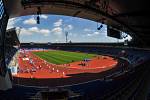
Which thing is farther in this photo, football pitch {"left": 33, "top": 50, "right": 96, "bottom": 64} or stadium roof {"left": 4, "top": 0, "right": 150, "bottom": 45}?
football pitch {"left": 33, "top": 50, "right": 96, "bottom": 64}

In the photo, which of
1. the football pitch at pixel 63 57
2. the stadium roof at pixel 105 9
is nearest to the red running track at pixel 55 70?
the football pitch at pixel 63 57

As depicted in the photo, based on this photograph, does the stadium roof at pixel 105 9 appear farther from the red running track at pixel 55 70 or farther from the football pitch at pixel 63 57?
the football pitch at pixel 63 57

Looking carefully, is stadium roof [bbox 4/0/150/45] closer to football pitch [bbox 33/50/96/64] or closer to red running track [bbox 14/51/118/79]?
red running track [bbox 14/51/118/79]

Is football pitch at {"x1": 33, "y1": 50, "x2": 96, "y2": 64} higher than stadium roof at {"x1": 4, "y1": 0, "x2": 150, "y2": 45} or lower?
lower

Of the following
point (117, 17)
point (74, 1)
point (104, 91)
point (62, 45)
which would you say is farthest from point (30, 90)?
point (62, 45)

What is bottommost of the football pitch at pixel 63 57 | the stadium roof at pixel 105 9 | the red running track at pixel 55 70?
the football pitch at pixel 63 57

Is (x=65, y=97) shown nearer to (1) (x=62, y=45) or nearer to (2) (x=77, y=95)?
(2) (x=77, y=95)

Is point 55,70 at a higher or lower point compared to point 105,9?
lower

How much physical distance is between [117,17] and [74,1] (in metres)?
5.14

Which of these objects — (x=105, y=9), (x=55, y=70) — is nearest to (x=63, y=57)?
(x=55, y=70)

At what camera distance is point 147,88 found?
872 inches

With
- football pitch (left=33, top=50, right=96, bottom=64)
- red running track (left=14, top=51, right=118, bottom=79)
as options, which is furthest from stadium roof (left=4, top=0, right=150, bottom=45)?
football pitch (left=33, top=50, right=96, bottom=64)

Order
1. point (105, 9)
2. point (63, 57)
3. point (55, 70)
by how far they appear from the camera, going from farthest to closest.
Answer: point (63, 57) < point (55, 70) < point (105, 9)

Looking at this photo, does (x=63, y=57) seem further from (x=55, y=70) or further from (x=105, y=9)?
(x=105, y=9)
